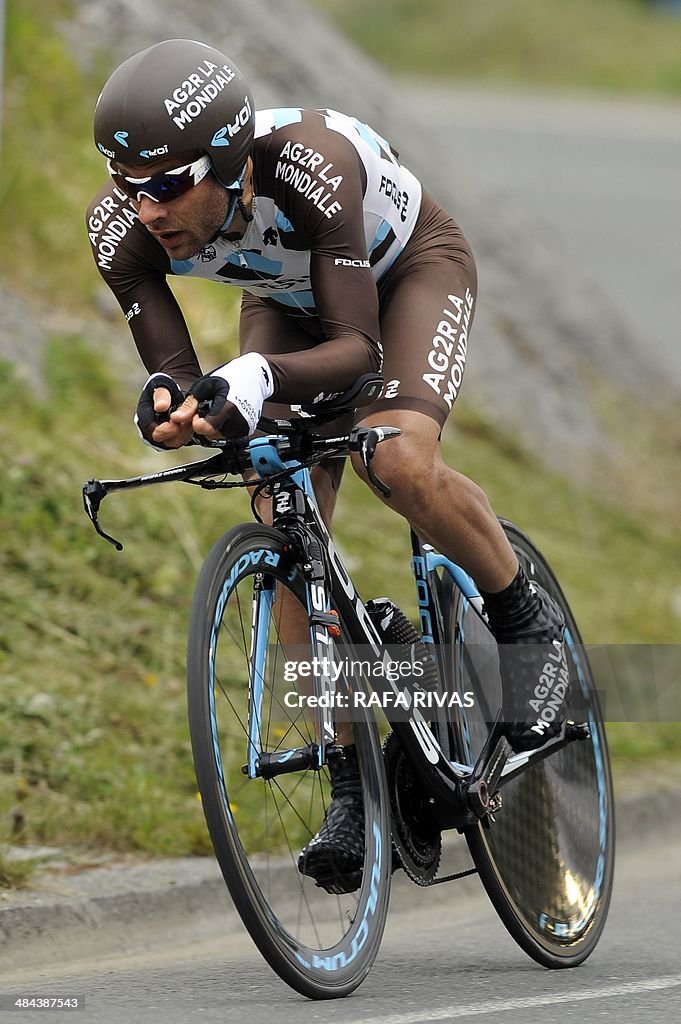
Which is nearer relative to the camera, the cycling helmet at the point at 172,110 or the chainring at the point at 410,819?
the cycling helmet at the point at 172,110

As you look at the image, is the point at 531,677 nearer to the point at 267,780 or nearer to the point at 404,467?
the point at 404,467

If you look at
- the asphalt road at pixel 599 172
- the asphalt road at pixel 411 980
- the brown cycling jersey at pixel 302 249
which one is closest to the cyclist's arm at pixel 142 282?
the brown cycling jersey at pixel 302 249

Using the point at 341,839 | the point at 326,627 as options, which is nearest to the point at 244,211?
the point at 326,627

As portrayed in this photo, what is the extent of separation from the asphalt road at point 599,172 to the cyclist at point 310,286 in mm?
10301

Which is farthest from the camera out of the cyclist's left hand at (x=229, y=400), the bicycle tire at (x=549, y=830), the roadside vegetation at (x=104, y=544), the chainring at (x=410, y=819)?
the roadside vegetation at (x=104, y=544)

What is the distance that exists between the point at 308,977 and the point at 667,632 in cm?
485

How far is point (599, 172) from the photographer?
2112 cm

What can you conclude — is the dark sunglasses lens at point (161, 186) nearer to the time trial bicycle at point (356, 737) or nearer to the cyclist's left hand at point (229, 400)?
the cyclist's left hand at point (229, 400)

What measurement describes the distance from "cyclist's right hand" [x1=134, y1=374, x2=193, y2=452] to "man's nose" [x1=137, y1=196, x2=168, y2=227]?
1.25 feet

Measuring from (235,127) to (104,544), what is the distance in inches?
125

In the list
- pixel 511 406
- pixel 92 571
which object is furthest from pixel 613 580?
pixel 92 571

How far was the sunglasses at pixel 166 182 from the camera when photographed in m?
3.62

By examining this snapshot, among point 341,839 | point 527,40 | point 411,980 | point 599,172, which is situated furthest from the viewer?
point 527,40

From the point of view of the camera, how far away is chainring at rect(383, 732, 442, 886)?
4066 mm
